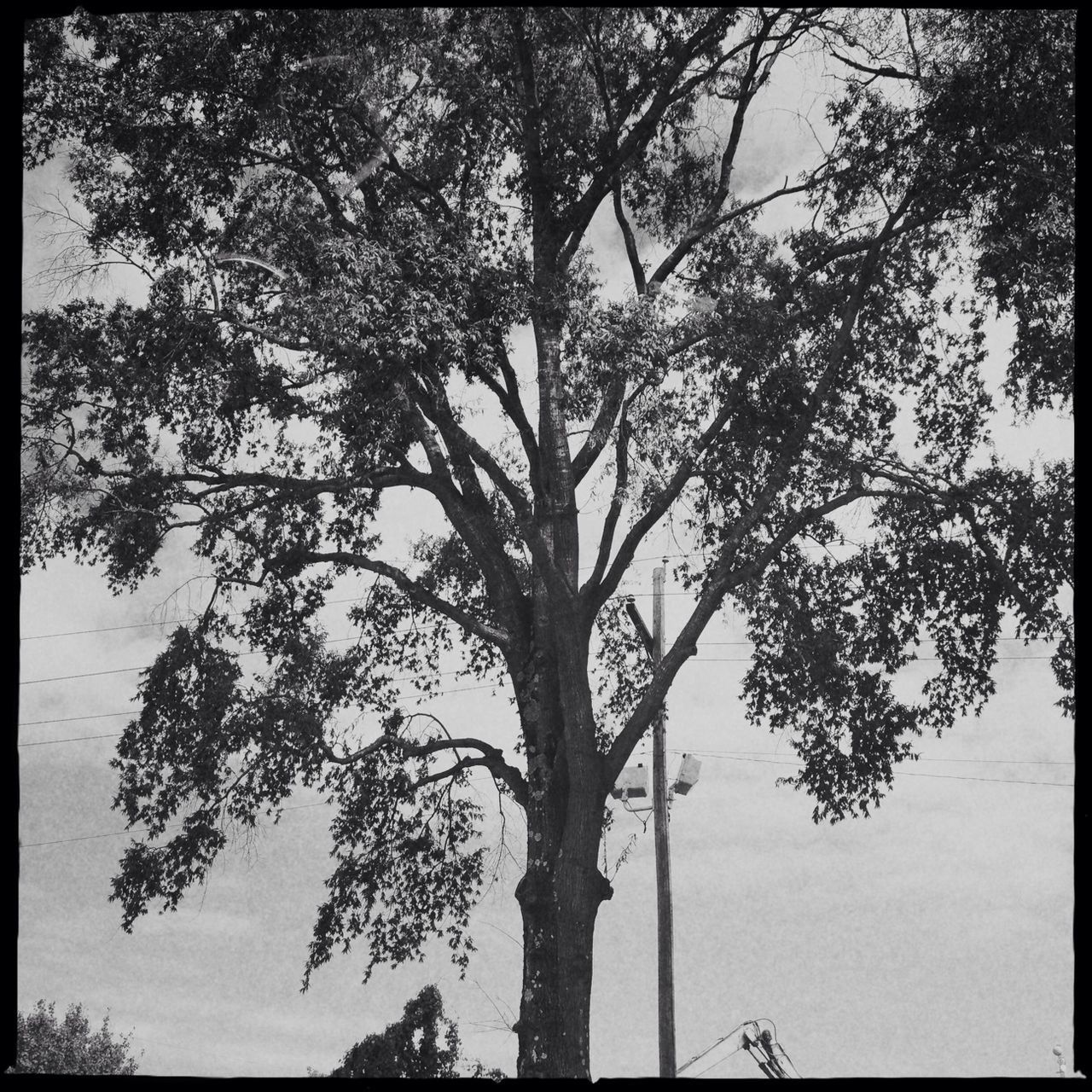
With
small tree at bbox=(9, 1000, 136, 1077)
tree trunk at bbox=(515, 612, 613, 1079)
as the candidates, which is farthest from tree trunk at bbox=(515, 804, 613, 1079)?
small tree at bbox=(9, 1000, 136, 1077)

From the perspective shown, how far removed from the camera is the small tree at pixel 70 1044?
35.9 metres

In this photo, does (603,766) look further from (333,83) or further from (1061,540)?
(333,83)

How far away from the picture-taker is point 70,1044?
41312mm

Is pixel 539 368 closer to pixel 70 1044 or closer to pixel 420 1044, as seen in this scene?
pixel 420 1044

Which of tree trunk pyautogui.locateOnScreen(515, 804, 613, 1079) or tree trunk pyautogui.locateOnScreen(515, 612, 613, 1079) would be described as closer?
tree trunk pyautogui.locateOnScreen(515, 804, 613, 1079)

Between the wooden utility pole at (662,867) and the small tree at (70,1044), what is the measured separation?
23.4 metres

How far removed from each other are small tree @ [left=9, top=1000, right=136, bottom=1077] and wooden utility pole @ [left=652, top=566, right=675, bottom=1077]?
920 inches

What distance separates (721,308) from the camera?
1247 cm

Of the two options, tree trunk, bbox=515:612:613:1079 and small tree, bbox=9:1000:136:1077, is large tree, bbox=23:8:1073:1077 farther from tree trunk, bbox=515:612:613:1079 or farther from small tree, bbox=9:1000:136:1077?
small tree, bbox=9:1000:136:1077

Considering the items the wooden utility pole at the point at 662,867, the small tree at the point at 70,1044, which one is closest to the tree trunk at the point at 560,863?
the wooden utility pole at the point at 662,867

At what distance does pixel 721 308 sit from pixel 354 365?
4053 mm

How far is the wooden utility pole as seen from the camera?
14281 mm

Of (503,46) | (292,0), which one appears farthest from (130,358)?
(292,0)

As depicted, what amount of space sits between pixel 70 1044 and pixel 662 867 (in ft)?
115
